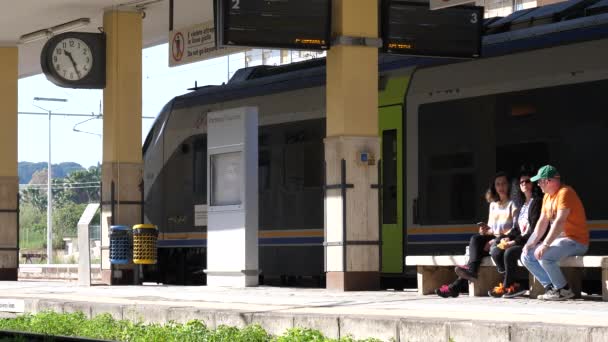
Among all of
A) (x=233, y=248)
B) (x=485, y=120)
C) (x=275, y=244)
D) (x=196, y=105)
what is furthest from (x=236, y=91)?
(x=485, y=120)

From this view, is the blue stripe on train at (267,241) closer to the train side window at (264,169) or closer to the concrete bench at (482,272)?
the train side window at (264,169)

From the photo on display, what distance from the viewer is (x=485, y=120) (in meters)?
17.7

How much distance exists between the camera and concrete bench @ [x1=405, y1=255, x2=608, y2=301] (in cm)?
1366

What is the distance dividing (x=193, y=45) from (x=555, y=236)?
34.1 ft

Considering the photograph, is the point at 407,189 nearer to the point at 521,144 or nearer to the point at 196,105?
the point at 521,144

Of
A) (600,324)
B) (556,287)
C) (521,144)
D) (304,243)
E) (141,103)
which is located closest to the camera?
(600,324)

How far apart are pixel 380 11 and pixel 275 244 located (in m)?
5.11

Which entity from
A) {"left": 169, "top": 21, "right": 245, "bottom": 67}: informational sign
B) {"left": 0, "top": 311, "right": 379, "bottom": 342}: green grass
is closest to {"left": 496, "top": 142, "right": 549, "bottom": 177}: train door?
{"left": 0, "top": 311, "right": 379, "bottom": 342}: green grass

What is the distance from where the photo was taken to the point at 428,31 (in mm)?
18188

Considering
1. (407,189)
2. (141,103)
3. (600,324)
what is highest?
(141,103)

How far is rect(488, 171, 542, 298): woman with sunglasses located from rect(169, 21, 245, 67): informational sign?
8120 millimetres

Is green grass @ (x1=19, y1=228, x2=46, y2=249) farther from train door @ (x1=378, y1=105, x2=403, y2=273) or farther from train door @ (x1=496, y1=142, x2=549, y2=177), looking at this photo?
train door @ (x1=496, y1=142, x2=549, y2=177)

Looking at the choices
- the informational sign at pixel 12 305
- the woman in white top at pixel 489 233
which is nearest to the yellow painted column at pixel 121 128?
the informational sign at pixel 12 305

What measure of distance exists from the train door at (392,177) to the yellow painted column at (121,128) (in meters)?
5.18
